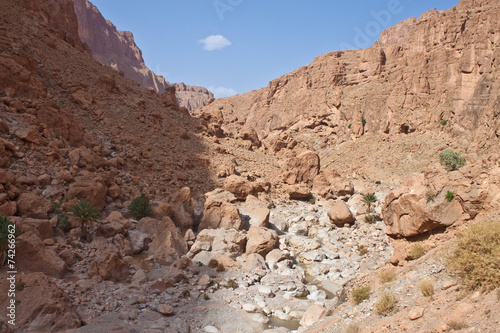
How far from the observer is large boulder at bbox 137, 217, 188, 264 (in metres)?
14.5

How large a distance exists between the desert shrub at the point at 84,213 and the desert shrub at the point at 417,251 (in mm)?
12712

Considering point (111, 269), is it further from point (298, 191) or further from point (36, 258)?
point (298, 191)

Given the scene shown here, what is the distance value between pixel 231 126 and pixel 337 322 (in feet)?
255

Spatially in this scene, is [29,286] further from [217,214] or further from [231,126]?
[231,126]

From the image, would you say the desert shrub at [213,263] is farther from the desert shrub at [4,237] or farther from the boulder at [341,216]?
the boulder at [341,216]

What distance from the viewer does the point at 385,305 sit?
6.86 m

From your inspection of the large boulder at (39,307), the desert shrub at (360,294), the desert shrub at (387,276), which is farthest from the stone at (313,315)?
the large boulder at (39,307)

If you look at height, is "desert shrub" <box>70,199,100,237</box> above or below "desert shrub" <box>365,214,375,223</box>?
above

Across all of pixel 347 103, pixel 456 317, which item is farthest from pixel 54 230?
pixel 347 103

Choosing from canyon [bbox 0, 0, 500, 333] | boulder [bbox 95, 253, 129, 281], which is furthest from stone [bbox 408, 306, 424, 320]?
boulder [bbox 95, 253, 129, 281]

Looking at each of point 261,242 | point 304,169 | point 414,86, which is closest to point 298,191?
point 304,169

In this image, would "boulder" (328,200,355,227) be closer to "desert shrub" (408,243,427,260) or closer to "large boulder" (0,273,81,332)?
"desert shrub" (408,243,427,260)

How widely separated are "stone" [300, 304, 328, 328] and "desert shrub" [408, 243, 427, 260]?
124 inches

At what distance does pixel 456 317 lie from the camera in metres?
4.99
